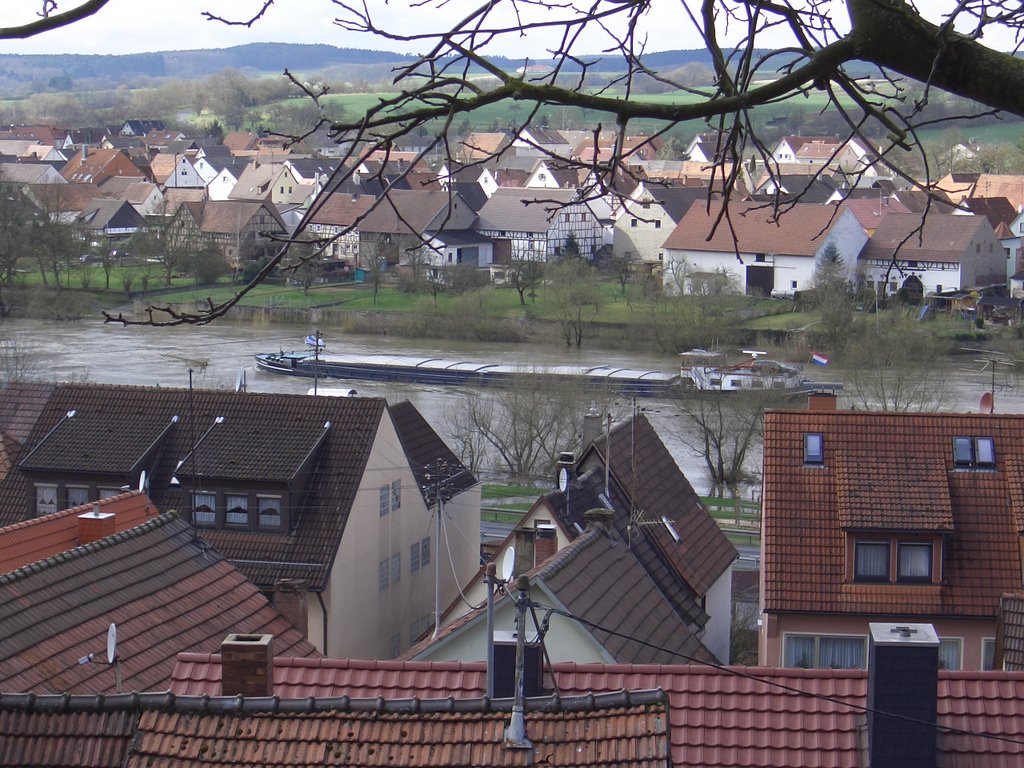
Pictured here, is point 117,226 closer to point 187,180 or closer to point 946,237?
point 187,180

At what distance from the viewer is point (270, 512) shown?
36.1 ft

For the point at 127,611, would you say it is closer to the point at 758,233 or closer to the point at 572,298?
the point at 572,298

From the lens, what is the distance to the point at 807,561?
877cm

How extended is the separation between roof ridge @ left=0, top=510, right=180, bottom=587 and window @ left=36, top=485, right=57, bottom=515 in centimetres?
468

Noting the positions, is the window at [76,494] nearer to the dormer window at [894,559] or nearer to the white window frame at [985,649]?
the dormer window at [894,559]

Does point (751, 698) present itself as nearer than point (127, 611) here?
Yes

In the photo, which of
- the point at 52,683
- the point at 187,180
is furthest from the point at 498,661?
the point at 187,180

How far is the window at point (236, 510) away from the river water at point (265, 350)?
32.9 ft

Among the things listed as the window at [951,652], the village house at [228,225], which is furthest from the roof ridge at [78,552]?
the village house at [228,225]

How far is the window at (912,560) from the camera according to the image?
8.70 meters

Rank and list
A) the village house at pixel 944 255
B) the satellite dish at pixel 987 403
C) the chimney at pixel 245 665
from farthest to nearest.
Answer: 1. the village house at pixel 944 255
2. the satellite dish at pixel 987 403
3. the chimney at pixel 245 665

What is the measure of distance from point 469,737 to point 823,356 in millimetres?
27687

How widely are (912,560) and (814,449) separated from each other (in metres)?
0.94

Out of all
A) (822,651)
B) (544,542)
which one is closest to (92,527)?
(544,542)
